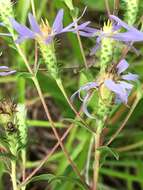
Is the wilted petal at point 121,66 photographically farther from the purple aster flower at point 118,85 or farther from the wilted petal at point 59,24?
the wilted petal at point 59,24

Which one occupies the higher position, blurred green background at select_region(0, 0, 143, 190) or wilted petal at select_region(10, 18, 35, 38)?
wilted petal at select_region(10, 18, 35, 38)

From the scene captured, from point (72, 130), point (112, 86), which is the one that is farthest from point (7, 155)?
point (72, 130)

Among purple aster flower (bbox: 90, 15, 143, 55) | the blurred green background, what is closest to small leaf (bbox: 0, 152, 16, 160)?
purple aster flower (bbox: 90, 15, 143, 55)

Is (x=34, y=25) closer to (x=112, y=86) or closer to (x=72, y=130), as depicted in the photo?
(x=112, y=86)

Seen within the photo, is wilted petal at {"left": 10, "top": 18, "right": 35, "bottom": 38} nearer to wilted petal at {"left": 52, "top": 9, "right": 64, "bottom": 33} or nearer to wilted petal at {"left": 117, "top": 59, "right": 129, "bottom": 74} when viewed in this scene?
wilted petal at {"left": 52, "top": 9, "right": 64, "bottom": 33}

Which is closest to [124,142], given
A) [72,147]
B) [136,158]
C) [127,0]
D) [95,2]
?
[136,158]

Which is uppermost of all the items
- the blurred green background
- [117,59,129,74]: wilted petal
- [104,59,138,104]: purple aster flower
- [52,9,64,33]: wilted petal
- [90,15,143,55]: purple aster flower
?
[52,9,64,33]: wilted petal

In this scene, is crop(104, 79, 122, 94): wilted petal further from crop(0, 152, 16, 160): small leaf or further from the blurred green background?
the blurred green background

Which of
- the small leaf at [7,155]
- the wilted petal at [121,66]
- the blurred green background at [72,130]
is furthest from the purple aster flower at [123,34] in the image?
the blurred green background at [72,130]

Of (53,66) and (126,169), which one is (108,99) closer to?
(53,66)

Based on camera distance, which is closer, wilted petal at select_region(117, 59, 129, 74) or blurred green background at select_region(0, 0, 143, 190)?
wilted petal at select_region(117, 59, 129, 74)

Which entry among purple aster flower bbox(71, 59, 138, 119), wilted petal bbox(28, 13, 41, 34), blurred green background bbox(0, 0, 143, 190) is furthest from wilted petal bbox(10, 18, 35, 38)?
blurred green background bbox(0, 0, 143, 190)
